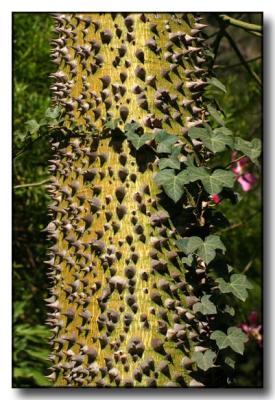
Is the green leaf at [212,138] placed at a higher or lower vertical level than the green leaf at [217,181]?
higher

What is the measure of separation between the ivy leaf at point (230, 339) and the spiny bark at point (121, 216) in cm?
5

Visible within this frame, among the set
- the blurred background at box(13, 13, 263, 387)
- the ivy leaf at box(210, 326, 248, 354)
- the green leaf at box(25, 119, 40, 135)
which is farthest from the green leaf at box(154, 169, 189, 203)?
the blurred background at box(13, 13, 263, 387)

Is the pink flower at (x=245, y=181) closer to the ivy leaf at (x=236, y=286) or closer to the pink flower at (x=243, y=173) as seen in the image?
the pink flower at (x=243, y=173)

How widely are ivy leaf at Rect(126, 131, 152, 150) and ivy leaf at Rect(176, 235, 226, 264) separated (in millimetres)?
198

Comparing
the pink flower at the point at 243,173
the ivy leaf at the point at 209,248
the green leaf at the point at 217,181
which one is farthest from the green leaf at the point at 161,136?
the pink flower at the point at 243,173

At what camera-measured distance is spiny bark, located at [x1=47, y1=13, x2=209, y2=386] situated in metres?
1.47

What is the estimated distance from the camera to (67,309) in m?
1.56

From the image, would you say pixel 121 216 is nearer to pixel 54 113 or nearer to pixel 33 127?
pixel 54 113

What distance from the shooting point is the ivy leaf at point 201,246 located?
1.47m

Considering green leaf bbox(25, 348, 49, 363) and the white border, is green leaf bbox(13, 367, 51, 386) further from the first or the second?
the white border

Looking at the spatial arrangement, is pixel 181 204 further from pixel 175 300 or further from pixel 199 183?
pixel 175 300

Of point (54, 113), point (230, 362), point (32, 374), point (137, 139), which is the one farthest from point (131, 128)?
point (32, 374)

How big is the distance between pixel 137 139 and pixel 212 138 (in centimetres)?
16

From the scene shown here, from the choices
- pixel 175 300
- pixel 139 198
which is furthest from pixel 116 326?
pixel 139 198
